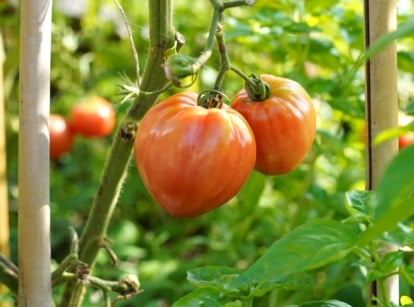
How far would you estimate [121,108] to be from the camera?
4.77 ft

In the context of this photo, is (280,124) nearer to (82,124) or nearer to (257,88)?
(257,88)

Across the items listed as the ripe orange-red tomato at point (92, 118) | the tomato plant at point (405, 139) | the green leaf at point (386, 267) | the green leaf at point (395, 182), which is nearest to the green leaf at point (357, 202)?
the green leaf at point (386, 267)

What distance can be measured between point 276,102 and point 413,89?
1226mm

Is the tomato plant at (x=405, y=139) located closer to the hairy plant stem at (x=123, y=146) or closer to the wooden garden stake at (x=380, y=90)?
the wooden garden stake at (x=380, y=90)

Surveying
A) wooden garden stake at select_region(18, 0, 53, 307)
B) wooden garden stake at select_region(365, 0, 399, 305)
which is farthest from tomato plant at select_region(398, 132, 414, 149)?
wooden garden stake at select_region(18, 0, 53, 307)

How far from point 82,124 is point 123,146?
5.03ft

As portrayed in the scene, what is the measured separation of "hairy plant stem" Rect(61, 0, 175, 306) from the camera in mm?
913

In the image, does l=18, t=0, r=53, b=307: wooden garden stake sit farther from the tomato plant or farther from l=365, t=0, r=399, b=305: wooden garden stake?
the tomato plant

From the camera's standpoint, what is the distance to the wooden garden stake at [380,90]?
3.19ft

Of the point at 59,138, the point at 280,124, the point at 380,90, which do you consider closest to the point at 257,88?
the point at 280,124

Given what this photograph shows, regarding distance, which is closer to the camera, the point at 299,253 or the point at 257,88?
the point at 299,253

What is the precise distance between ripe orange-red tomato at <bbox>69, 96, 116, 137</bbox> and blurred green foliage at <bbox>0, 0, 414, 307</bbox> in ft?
0.26

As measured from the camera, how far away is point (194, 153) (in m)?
0.83

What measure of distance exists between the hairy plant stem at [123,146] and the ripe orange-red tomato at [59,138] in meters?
1.41
